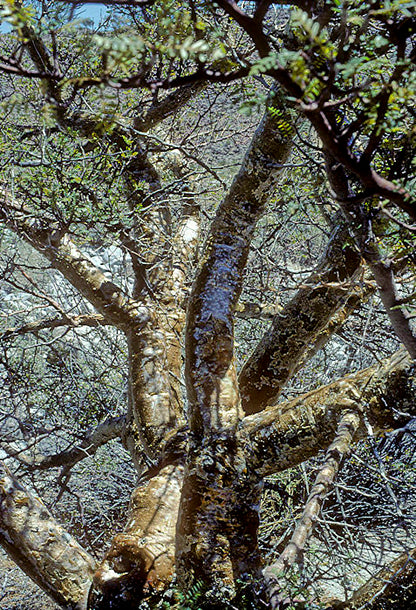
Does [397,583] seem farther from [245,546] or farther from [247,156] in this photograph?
[247,156]

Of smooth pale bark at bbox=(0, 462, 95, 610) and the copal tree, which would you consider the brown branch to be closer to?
the copal tree

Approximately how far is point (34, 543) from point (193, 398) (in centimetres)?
108

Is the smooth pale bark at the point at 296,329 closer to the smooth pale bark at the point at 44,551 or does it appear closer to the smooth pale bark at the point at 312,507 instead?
the smooth pale bark at the point at 312,507

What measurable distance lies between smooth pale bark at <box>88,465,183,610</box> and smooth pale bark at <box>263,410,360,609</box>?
1.89 feet

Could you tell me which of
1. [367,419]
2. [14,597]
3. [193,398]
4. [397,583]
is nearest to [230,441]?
[193,398]

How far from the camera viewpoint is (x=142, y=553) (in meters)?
2.24

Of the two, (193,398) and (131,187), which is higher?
(131,187)

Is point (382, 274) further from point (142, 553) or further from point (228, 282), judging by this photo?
point (142, 553)

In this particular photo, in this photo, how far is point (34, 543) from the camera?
7.78 ft

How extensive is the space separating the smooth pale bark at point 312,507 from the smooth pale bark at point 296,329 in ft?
3.24

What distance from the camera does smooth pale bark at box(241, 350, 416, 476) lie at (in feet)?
6.09

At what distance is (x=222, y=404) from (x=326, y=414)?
49 cm

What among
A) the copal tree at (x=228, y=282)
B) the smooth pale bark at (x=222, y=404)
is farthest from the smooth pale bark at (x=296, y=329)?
the smooth pale bark at (x=222, y=404)

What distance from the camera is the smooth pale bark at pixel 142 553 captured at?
212 centimetres
